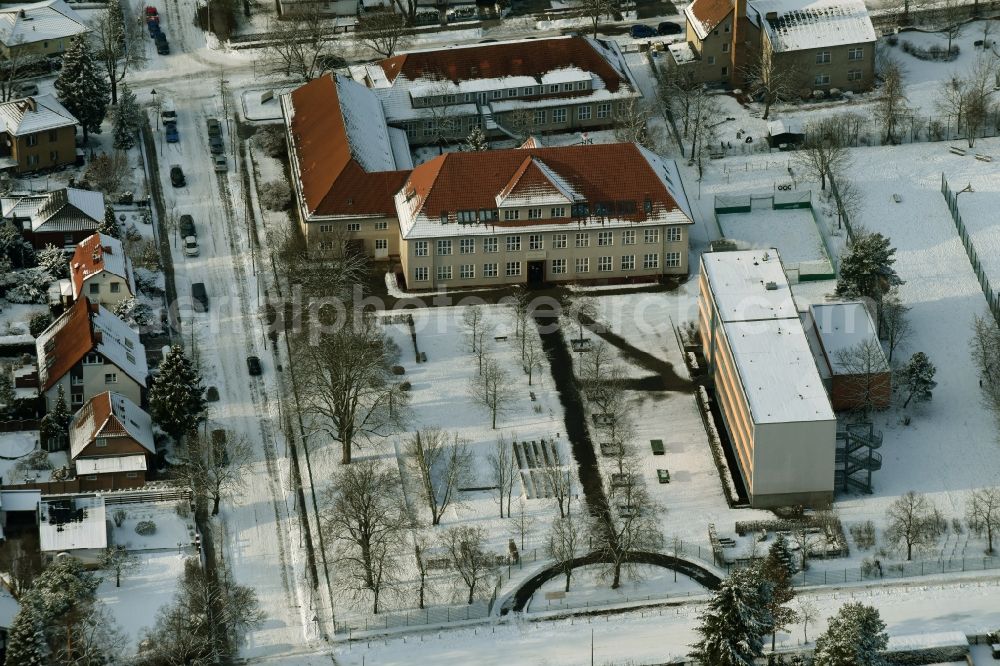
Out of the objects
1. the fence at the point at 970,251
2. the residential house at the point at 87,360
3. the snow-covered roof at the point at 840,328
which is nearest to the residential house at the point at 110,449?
the residential house at the point at 87,360

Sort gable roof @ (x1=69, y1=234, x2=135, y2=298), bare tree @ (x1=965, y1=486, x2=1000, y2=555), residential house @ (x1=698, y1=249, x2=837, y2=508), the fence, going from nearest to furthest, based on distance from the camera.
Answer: bare tree @ (x1=965, y1=486, x2=1000, y2=555)
residential house @ (x1=698, y1=249, x2=837, y2=508)
gable roof @ (x1=69, y1=234, x2=135, y2=298)
the fence

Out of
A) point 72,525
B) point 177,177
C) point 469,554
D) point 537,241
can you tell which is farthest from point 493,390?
point 177,177

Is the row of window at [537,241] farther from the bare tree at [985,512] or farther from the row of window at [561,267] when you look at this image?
the bare tree at [985,512]

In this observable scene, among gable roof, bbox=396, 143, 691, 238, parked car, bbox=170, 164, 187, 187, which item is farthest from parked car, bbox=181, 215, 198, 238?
gable roof, bbox=396, 143, 691, 238

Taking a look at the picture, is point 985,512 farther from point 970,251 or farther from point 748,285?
point 970,251

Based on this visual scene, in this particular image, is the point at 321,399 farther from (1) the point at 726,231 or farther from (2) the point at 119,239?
(1) the point at 726,231

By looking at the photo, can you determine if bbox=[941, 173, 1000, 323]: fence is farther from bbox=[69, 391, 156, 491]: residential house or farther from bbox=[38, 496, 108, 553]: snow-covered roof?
bbox=[38, 496, 108, 553]: snow-covered roof
